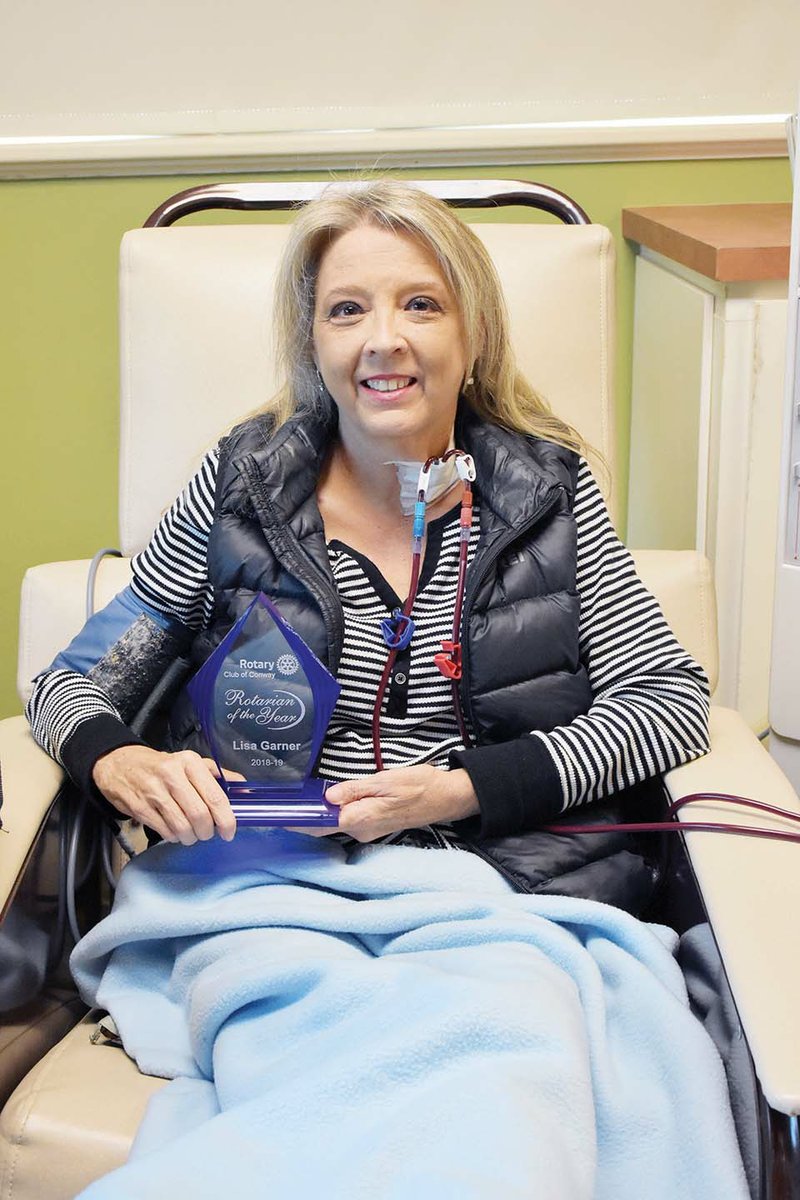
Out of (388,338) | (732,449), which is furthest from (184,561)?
(732,449)

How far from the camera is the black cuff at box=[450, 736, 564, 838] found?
1279 mm

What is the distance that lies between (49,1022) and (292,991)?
0.29 meters

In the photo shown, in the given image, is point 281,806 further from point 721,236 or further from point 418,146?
point 418,146

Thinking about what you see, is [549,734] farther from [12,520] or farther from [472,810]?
[12,520]

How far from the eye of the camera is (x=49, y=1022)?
1260 mm

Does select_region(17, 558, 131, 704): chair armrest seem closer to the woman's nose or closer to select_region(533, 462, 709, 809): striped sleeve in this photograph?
the woman's nose

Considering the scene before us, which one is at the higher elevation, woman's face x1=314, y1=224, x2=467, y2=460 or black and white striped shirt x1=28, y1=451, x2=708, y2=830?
woman's face x1=314, y1=224, x2=467, y2=460

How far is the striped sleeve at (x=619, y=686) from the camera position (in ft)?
4.34

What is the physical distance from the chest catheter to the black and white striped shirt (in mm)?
12

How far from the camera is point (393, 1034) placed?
1006 mm

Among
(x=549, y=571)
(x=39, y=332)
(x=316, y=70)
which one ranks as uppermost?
(x=316, y=70)

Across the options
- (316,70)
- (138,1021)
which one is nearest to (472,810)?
(138,1021)

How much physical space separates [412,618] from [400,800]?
0.69 ft

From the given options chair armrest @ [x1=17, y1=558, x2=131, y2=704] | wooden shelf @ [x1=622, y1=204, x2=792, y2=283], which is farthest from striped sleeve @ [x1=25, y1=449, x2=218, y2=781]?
wooden shelf @ [x1=622, y1=204, x2=792, y2=283]
